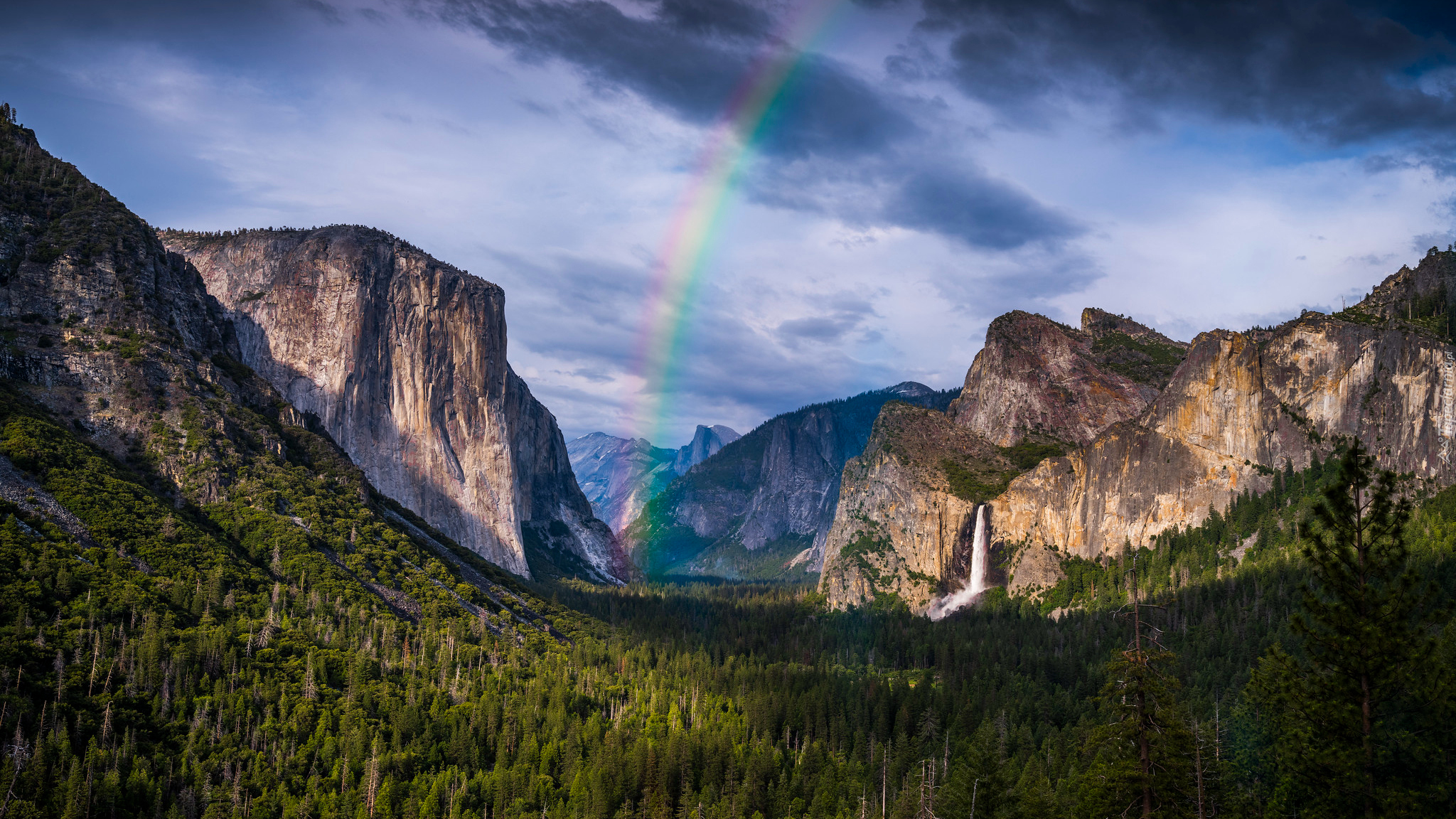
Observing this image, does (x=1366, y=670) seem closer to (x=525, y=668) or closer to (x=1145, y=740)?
(x=1145, y=740)

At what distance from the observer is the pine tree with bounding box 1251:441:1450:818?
120ft

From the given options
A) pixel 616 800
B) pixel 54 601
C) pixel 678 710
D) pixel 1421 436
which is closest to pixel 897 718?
pixel 678 710

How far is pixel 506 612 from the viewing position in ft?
488

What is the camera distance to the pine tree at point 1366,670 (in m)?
36.7

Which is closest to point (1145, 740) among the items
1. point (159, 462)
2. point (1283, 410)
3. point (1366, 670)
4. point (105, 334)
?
point (1366, 670)

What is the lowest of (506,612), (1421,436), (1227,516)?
(506,612)

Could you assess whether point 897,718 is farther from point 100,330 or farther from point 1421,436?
point 100,330

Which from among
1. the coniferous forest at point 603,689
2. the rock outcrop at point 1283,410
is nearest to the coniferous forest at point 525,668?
the coniferous forest at point 603,689

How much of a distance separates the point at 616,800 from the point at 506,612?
63263 mm

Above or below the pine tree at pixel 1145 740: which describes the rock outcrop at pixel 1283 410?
above

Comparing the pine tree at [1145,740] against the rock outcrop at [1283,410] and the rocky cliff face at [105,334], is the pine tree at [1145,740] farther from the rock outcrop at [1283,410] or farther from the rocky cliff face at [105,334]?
the rock outcrop at [1283,410]

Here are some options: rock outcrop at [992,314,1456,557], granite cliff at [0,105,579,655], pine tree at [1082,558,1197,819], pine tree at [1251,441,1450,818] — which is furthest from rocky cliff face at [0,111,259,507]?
rock outcrop at [992,314,1456,557]

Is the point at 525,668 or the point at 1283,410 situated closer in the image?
the point at 525,668

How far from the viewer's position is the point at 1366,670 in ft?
121
